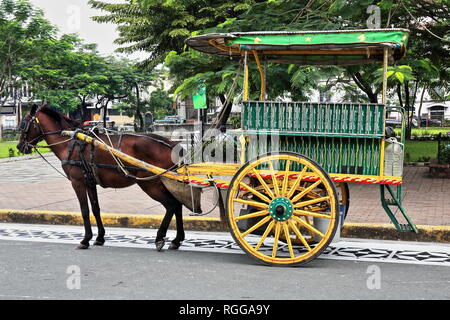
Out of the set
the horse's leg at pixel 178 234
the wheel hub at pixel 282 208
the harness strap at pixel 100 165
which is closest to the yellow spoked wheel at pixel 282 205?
the wheel hub at pixel 282 208

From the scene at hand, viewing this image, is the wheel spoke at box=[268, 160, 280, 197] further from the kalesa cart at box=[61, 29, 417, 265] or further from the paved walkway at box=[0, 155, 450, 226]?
the paved walkway at box=[0, 155, 450, 226]

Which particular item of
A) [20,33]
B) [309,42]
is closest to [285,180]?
[309,42]

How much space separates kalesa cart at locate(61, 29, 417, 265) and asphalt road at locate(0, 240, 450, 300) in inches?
13.9

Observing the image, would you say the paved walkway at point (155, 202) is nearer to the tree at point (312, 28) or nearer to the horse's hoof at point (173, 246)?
the tree at point (312, 28)

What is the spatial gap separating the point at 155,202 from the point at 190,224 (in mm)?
2303

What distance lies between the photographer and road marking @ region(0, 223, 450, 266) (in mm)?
6391

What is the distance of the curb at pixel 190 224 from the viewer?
7.32 m

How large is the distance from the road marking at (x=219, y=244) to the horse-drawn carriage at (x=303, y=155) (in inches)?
25.6

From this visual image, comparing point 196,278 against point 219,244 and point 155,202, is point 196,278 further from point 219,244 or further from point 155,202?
point 155,202

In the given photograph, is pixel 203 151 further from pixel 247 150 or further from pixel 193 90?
pixel 193 90

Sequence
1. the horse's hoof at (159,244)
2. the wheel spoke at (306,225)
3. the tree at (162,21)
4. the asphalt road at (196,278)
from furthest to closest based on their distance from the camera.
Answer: the tree at (162,21), the horse's hoof at (159,244), the wheel spoke at (306,225), the asphalt road at (196,278)

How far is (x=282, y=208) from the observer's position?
18.8 feet

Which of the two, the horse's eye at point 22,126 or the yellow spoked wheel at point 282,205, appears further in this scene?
the horse's eye at point 22,126

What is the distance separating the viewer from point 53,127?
7.22 metres
